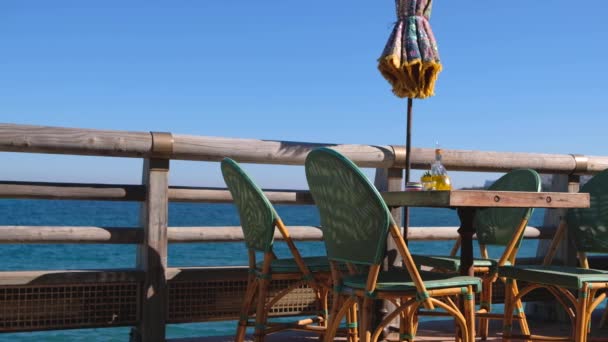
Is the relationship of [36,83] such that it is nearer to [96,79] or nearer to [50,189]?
[96,79]

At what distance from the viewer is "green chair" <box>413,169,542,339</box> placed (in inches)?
151

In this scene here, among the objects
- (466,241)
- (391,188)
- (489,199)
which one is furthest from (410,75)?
(489,199)

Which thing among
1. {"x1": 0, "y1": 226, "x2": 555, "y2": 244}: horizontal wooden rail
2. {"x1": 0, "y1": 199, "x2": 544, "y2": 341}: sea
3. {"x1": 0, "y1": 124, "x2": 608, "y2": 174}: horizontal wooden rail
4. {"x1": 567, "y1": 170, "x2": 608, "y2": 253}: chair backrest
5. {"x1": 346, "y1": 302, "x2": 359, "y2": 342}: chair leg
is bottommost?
{"x1": 0, "y1": 199, "x2": 544, "y2": 341}: sea

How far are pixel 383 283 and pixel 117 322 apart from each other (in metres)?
1.63

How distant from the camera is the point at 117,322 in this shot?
A: 12.5 feet

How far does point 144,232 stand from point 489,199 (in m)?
1.73

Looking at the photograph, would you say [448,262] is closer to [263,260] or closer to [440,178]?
[440,178]

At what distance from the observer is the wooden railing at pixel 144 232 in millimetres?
3611

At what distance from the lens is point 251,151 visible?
3988mm

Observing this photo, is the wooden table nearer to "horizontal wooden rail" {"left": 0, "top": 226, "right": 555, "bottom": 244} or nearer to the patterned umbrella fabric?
the patterned umbrella fabric

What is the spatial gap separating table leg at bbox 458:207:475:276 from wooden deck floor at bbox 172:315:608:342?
709 mm

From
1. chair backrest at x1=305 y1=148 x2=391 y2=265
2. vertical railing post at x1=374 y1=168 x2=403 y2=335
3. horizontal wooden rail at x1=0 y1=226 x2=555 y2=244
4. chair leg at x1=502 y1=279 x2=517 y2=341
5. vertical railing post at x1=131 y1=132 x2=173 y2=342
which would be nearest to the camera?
chair backrest at x1=305 y1=148 x2=391 y2=265

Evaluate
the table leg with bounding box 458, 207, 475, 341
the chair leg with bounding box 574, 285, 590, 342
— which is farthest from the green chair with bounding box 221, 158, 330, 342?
the chair leg with bounding box 574, 285, 590, 342

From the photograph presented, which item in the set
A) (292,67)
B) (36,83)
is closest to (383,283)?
(292,67)
